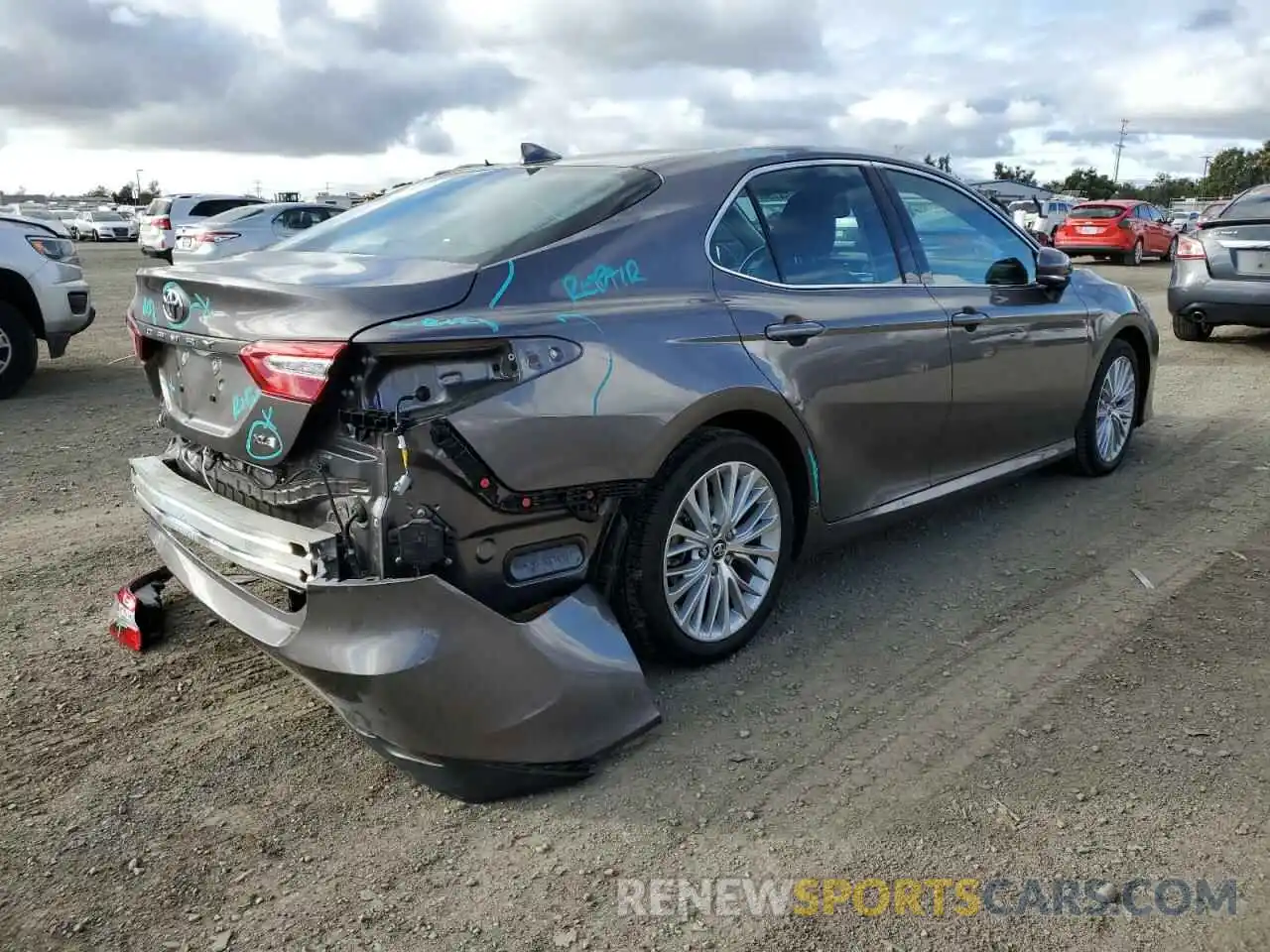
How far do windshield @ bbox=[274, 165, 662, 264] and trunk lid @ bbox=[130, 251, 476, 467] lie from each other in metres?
0.19

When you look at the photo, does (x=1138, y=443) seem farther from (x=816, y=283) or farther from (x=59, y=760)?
(x=59, y=760)

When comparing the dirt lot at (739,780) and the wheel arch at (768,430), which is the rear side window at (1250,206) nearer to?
the dirt lot at (739,780)

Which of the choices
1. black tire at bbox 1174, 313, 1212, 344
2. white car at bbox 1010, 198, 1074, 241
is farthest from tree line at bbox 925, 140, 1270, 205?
black tire at bbox 1174, 313, 1212, 344

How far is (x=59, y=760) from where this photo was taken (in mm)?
2977

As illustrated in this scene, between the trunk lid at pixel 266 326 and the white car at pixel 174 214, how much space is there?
979 inches

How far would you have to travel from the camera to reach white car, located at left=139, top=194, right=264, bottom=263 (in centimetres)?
2639

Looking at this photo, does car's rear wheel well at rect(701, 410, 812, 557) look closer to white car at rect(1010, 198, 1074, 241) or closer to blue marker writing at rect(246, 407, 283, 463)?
blue marker writing at rect(246, 407, 283, 463)

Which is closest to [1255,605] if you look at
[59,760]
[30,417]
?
[59,760]

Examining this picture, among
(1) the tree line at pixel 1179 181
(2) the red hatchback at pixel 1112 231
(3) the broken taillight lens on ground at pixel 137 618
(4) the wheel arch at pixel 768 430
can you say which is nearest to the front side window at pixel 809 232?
(4) the wheel arch at pixel 768 430

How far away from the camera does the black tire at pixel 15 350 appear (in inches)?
305

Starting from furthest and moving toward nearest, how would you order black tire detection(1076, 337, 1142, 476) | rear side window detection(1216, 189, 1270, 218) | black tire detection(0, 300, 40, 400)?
rear side window detection(1216, 189, 1270, 218) < black tire detection(0, 300, 40, 400) < black tire detection(1076, 337, 1142, 476)

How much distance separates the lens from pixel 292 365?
2.67 m

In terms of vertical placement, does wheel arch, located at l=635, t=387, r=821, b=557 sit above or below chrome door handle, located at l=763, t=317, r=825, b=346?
below

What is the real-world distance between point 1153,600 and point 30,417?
6.87m
